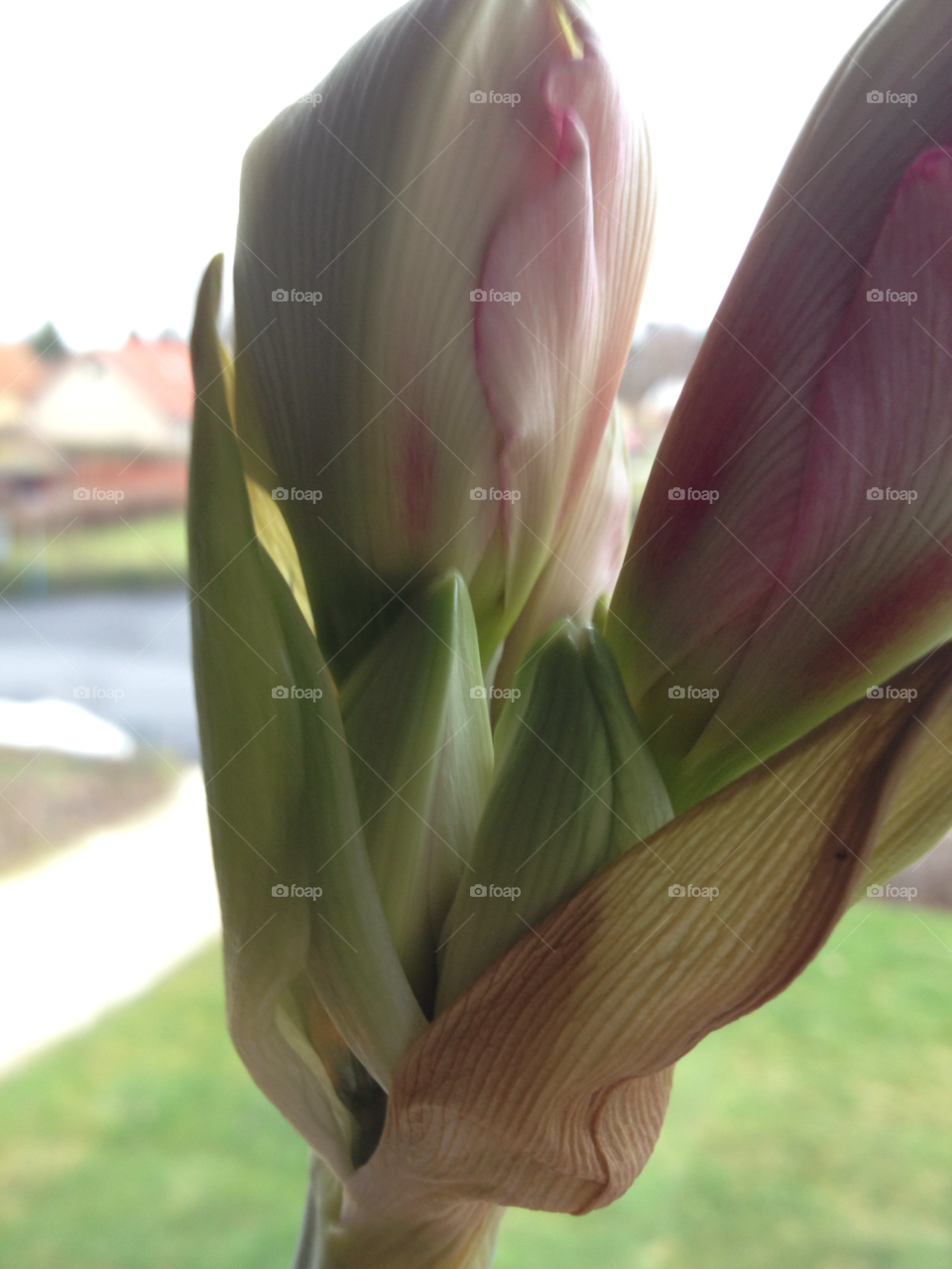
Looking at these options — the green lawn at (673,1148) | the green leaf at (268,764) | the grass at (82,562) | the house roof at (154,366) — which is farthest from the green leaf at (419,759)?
the green lawn at (673,1148)

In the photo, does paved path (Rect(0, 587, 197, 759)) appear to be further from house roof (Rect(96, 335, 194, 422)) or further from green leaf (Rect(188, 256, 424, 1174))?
green leaf (Rect(188, 256, 424, 1174))

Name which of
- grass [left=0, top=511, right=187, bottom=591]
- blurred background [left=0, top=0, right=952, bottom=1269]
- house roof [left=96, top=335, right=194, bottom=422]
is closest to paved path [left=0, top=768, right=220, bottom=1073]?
blurred background [left=0, top=0, right=952, bottom=1269]

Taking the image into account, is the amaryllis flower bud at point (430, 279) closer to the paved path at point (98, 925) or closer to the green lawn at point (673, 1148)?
the green lawn at point (673, 1148)

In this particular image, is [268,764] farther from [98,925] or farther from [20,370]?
[98,925]

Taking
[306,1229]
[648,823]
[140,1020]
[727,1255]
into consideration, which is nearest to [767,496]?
[648,823]

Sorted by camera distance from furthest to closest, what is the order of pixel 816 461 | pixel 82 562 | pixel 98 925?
pixel 98 925, pixel 82 562, pixel 816 461

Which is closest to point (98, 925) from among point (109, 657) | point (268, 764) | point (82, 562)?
point (109, 657)

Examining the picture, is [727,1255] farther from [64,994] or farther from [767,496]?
[767,496]
